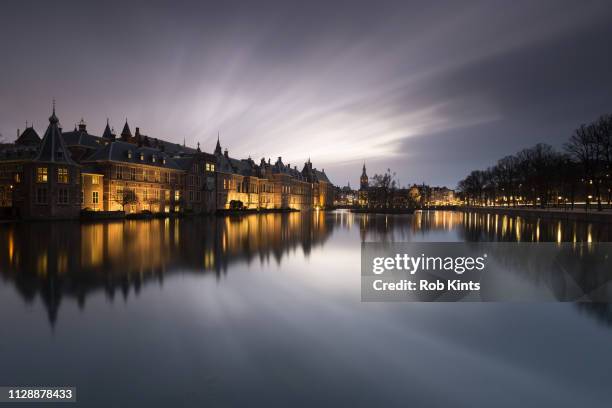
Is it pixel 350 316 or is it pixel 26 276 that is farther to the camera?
pixel 26 276

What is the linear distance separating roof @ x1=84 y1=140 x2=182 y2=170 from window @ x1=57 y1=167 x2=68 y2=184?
774 cm

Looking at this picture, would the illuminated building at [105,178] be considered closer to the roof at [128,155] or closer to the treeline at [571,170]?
the roof at [128,155]

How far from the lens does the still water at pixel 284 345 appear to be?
5441 millimetres

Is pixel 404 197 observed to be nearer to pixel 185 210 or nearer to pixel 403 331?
pixel 185 210


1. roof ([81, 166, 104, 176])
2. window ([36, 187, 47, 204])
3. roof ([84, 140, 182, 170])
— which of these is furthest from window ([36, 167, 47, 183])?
roof ([84, 140, 182, 170])

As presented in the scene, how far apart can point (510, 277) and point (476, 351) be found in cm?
734

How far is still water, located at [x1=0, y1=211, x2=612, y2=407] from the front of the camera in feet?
17.9

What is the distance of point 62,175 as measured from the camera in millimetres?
48844

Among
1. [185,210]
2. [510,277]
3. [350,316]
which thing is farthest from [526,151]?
[350,316]

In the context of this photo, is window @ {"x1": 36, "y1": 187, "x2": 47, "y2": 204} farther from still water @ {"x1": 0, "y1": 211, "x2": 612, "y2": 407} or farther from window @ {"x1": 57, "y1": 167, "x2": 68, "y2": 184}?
still water @ {"x1": 0, "y1": 211, "x2": 612, "y2": 407}

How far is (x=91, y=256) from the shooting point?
677 inches

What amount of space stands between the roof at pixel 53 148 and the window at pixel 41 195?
3.99 metres

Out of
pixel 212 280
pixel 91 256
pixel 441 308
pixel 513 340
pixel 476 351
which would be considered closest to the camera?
pixel 476 351

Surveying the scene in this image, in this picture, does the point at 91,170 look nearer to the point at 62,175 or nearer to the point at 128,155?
the point at 62,175
